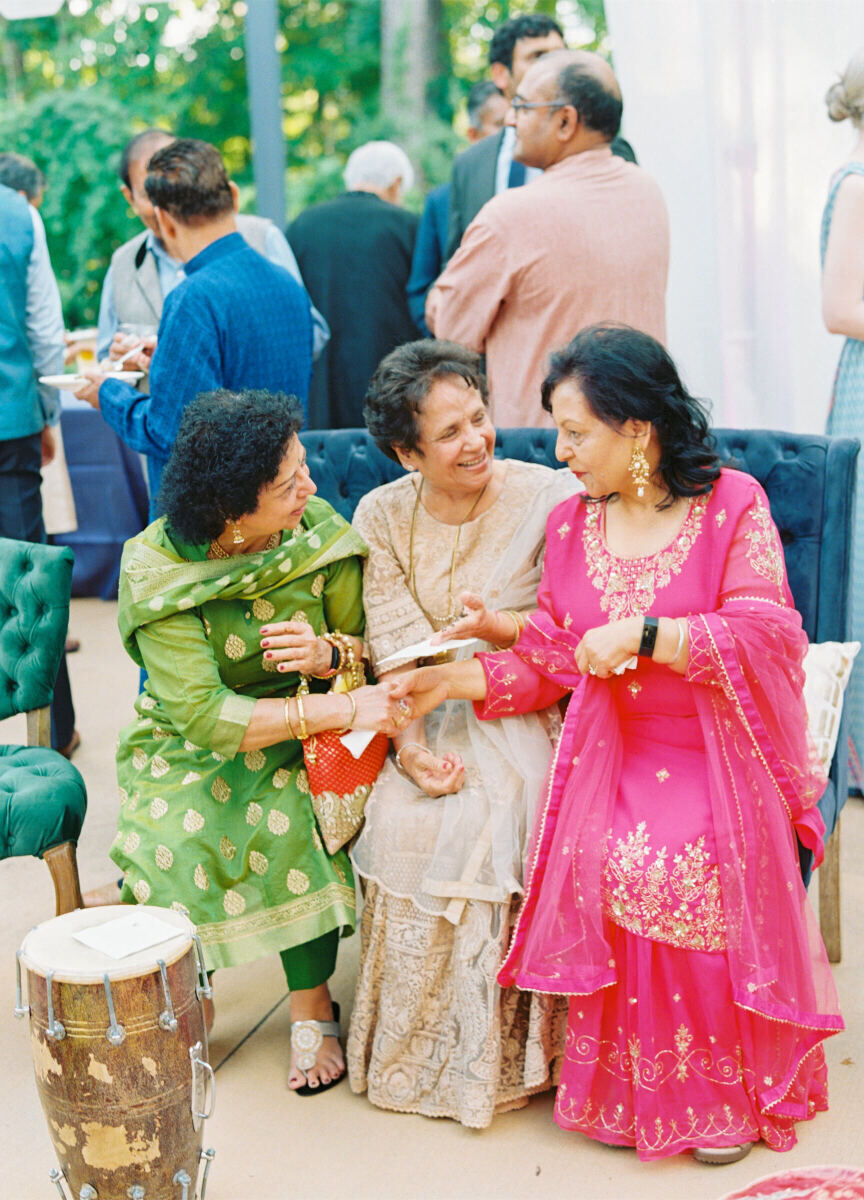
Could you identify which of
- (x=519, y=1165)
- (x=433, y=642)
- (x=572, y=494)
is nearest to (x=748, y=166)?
(x=572, y=494)

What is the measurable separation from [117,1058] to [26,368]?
2.77 metres

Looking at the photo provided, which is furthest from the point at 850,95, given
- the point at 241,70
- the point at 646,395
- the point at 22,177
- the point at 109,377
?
the point at 241,70

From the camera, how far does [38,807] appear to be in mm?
2545

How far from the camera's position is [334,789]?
246cm

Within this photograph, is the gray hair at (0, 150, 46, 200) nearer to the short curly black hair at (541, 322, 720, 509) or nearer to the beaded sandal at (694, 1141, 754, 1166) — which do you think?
the short curly black hair at (541, 322, 720, 509)

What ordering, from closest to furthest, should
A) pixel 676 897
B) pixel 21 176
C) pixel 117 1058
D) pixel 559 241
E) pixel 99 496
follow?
1. pixel 117 1058
2. pixel 676 897
3. pixel 559 241
4. pixel 21 176
5. pixel 99 496

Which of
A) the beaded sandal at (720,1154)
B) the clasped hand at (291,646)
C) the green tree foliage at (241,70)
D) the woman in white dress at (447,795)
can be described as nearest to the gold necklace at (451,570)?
the woman in white dress at (447,795)

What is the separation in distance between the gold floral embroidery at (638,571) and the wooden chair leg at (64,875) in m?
1.19

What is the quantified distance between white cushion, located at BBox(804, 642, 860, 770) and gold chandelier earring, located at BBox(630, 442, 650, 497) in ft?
1.81

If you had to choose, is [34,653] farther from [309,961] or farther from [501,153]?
[501,153]

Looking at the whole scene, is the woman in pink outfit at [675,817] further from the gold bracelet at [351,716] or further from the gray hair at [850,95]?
the gray hair at [850,95]

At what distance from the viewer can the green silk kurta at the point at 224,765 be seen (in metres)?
2.38

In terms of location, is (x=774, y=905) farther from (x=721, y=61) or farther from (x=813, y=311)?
(x=721, y=61)

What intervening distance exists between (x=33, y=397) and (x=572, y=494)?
2.21m
